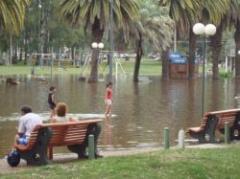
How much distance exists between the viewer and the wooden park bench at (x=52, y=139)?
12.1 meters

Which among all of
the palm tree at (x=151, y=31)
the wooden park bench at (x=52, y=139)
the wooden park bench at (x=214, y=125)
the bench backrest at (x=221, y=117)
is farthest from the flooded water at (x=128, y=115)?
the palm tree at (x=151, y=31)

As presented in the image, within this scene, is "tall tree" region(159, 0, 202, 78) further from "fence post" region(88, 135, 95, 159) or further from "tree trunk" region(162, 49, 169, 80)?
"fence post" region(88, 135, 95, 159)

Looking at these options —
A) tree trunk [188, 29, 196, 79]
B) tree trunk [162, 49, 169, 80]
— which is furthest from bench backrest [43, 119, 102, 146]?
tree trunk [188, 29, 196, 79]

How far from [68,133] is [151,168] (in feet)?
10.0

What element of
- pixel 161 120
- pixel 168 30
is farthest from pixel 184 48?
pixel 161 120

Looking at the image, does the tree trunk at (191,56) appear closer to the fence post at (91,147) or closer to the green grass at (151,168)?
the fence post at (91,147)

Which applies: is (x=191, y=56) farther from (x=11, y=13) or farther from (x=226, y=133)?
(x=226, y=133)

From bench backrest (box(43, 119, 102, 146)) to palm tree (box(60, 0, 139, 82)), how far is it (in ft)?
153

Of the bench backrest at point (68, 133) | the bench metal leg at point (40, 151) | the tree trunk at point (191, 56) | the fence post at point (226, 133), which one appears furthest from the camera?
the tree trunk at point (191, 56)

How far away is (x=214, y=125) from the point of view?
1678cm

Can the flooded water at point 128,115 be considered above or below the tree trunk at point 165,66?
below

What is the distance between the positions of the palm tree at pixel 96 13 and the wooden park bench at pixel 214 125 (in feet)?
139

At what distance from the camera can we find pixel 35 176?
31.1 ft

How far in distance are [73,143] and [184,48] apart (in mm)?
112089
